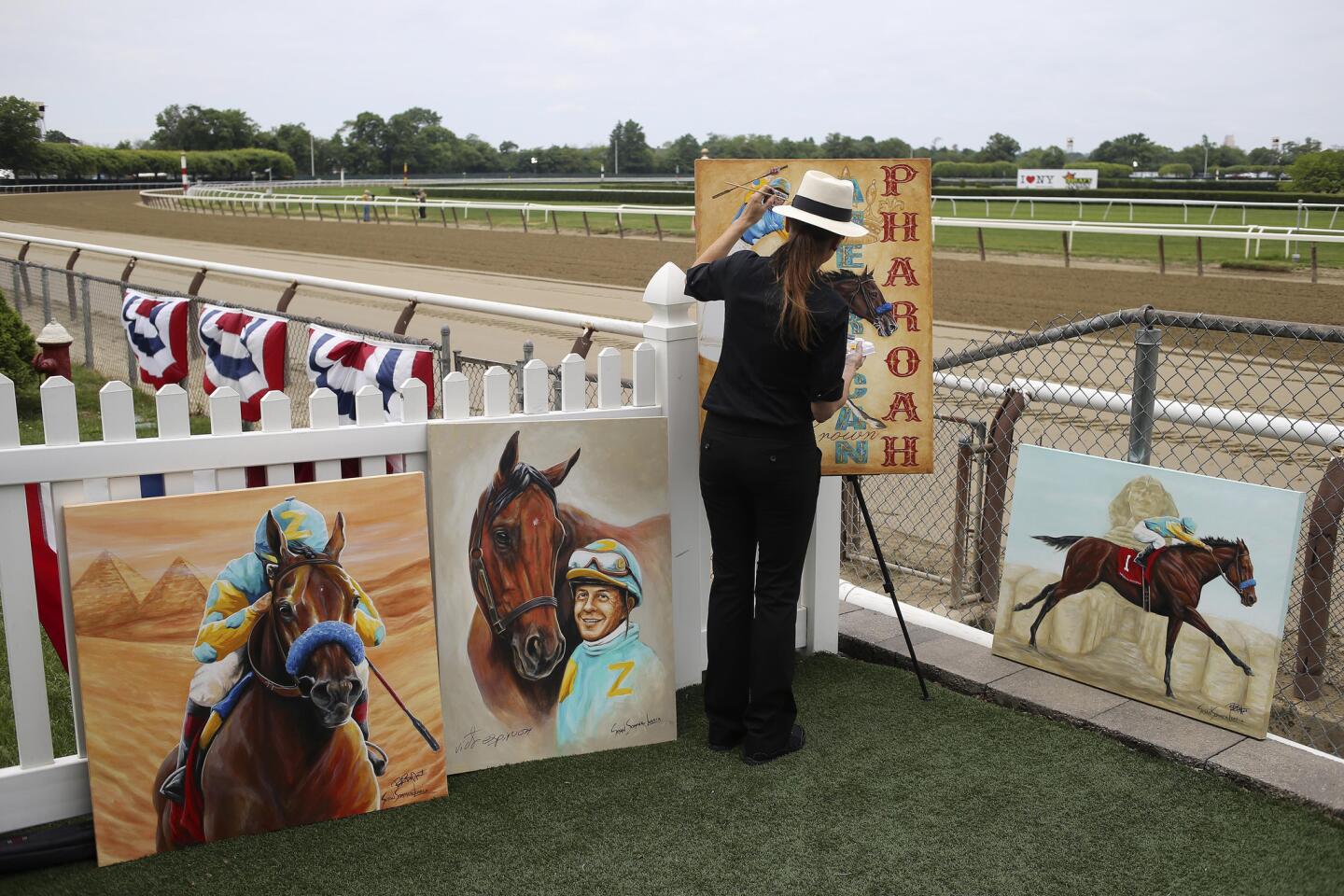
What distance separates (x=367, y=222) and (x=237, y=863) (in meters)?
34.7

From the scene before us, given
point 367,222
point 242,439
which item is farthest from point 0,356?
point 367,222

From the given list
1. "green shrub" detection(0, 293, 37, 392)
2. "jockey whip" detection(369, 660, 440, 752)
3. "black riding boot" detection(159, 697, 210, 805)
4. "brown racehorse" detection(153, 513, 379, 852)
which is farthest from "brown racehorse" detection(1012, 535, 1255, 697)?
"green shrub" detection(0, 293, 37, 392)

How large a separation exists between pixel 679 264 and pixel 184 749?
19.2 meters

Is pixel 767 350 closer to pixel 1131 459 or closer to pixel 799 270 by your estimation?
pixel 799 270

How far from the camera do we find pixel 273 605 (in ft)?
11.4

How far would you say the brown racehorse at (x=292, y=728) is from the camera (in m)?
3.42

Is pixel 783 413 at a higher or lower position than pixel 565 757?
higher

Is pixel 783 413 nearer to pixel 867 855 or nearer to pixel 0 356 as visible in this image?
pixel 867 855

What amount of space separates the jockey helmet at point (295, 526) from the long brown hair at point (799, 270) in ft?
4.94

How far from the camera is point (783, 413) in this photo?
3777 millimetres
